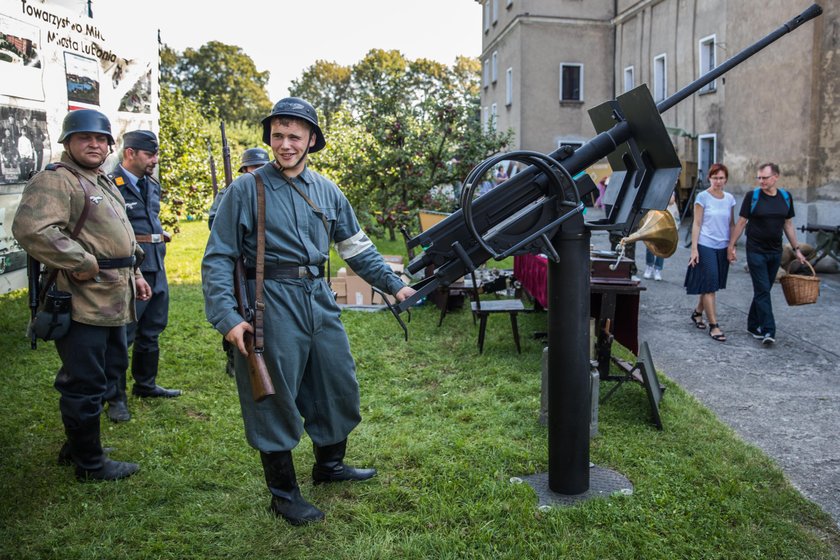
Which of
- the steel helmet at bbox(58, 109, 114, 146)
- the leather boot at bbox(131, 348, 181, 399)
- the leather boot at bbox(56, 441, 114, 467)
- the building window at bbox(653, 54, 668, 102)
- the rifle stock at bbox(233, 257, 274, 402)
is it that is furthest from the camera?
the building window at bbox(653, 54, 668, 102)

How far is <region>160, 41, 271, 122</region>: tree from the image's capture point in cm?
5044

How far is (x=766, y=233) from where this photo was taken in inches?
293

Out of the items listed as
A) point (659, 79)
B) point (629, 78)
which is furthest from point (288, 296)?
point (629, 78)

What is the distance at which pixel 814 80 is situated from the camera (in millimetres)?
13195

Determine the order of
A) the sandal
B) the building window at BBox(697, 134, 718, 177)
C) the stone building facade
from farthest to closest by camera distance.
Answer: the building window at BBox(697, 134, 718, 177)
the stone building facade
the sandal

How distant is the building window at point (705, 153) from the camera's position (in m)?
20.3

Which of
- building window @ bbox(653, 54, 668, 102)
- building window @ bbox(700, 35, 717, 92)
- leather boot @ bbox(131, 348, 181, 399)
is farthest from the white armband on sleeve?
building window @ bbox(653, 54, 668, 102)

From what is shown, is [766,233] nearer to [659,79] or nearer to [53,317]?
[53,317]

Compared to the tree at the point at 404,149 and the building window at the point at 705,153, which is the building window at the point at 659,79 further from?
the tree at the point at 404,149

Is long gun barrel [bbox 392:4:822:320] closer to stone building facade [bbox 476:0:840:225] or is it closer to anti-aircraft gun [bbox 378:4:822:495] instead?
anti-aircraft gun [bbox 378:4:822:495]

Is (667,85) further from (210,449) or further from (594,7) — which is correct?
(210,449)

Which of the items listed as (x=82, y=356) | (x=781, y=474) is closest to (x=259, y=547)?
(x=82, y=356)

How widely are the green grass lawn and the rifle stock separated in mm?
830

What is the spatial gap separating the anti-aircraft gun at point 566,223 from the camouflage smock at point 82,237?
187cm
